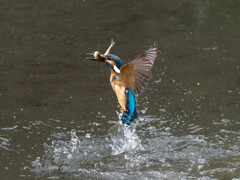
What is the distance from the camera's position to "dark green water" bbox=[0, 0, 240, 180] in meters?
4.79

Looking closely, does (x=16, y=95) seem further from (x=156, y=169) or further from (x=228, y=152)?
(x=228, y=152)

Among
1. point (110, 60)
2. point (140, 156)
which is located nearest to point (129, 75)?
point (110, 60)

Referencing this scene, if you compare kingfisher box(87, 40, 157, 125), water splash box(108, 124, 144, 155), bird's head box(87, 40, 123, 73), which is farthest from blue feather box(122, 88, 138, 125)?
water splash box(108, 124, 144, 155)

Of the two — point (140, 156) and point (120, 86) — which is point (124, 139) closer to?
point (140, 156)

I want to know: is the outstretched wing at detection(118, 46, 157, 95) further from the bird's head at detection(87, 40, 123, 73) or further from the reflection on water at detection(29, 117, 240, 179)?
the reflection on water at detection(29, 117, 240, 179)

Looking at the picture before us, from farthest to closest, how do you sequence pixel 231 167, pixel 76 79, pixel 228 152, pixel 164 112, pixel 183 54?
pixel 183 54 < pixel 76 79 < pixel 164 112 < pixel 228 152 < pixel 231 167

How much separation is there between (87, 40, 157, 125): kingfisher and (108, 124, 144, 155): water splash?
0.39 m

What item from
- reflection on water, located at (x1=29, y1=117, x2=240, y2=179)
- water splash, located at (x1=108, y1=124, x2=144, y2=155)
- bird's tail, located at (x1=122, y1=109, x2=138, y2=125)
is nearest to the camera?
reflection on water, located at (x1=29, y1=117, x2=240, y2=179)

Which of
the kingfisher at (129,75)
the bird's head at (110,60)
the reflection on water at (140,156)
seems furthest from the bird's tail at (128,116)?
the bird's head at (110,60)

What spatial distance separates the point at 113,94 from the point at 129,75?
1758 millimetres

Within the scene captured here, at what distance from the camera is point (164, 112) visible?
18.9ft

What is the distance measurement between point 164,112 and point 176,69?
1262 millimetres

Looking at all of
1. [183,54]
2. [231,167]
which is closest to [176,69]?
[183,54]

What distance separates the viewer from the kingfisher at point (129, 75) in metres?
4.26
